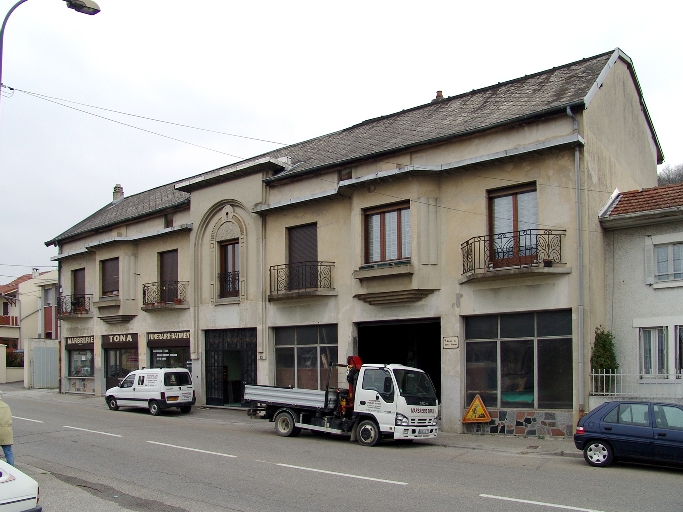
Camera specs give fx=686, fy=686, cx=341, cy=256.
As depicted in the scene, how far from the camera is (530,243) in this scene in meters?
16.8

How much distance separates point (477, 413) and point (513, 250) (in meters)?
4.24

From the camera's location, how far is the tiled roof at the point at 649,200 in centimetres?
1638

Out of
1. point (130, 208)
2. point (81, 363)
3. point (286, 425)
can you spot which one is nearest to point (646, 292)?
point (286, 425)

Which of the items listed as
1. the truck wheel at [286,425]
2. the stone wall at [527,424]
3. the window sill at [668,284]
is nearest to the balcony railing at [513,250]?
the window sill at [668,284]

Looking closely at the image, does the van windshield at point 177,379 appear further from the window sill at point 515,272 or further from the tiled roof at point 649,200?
the tiled roof at point 649,200

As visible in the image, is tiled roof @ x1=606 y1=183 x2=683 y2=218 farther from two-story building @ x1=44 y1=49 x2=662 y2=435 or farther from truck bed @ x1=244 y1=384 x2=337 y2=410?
truck bed @ x1=244 y1=384 x2=337 y2=410

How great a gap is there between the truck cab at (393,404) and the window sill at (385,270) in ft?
10.5

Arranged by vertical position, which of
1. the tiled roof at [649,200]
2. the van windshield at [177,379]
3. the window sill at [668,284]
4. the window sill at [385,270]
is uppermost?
the tiled roof at [649,200]

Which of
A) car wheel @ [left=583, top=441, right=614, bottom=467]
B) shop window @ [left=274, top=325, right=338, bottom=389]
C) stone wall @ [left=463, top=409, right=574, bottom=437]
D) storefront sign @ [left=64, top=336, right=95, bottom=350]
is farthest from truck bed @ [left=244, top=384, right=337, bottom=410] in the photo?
storefront sign @ [left=64, top=336, right=95, bottom=350]

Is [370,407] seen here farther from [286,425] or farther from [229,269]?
[229,269]

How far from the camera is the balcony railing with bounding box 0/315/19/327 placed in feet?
177

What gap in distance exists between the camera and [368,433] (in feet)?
51.5

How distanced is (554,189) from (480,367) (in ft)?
16.2

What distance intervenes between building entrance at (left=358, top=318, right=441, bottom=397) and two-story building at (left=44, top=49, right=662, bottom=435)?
0.05 meters
